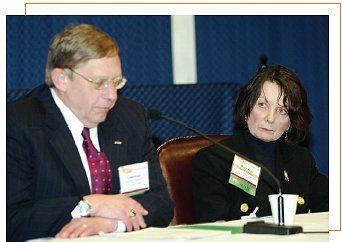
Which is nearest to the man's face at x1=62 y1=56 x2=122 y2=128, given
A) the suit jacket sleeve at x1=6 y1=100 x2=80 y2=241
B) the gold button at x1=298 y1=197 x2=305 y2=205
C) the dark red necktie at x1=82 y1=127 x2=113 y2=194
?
the dark red necktie at x1=82 y1=127 x2=113 y2=194

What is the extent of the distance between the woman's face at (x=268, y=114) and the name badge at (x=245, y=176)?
330mm

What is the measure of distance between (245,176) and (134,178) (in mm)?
698

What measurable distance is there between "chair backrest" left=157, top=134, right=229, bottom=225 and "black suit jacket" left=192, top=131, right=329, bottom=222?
4 cm

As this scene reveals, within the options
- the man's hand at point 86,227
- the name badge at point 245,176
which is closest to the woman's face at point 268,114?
the name badge at point 245,176

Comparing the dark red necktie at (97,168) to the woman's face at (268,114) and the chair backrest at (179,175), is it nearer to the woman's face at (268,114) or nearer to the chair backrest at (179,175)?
the chair backrest at (179,175)

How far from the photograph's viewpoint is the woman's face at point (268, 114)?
409cm

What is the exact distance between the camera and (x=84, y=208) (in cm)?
314

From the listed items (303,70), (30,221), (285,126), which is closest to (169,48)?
(303,70)

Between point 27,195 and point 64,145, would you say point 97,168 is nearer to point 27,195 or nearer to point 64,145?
point 64,145

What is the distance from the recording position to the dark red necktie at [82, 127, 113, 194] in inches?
134

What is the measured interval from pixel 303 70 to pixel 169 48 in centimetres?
134

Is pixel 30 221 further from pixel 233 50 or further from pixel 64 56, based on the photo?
pixel 233 50

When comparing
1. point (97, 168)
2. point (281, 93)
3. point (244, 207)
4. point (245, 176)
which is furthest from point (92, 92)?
point (281, 93)
